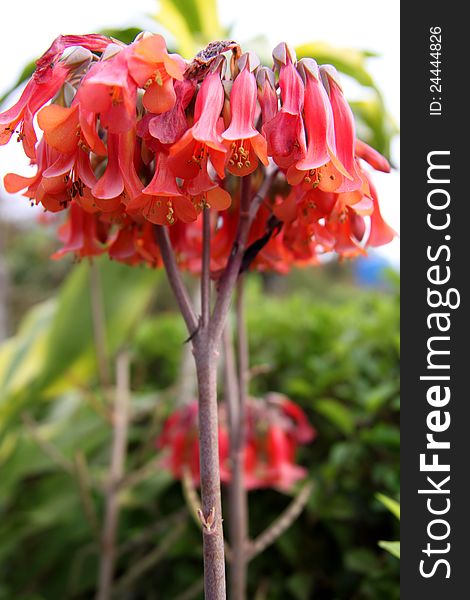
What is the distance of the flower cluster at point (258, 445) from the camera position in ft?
4.81

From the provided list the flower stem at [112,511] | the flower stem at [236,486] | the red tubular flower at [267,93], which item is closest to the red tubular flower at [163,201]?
the red tubular flower at [267,93]

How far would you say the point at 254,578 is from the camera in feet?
5.35

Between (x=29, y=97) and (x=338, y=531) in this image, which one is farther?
(x=338, y=531)

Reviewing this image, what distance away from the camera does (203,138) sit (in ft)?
1.79

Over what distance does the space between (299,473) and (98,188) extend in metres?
1.08

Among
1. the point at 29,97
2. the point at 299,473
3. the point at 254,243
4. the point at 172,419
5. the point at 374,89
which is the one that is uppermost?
the point at 374,89

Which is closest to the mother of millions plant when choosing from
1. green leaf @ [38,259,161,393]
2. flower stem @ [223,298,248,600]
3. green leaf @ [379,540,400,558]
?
green leaf @ [379,540,400,558]

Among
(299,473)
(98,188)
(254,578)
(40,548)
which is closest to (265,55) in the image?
(98,188)

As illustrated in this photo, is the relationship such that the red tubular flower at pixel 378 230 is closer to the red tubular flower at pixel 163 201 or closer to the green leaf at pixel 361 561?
the red tubular flower at pixel 163 201

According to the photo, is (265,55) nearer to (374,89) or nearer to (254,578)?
(374,89)

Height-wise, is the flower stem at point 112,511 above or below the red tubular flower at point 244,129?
below

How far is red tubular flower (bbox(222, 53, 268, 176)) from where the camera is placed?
56 centimetres

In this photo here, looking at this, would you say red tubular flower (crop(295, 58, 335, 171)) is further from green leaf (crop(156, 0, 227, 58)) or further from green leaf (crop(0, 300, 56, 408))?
green leaf (crop(0, 300, 56, 408))

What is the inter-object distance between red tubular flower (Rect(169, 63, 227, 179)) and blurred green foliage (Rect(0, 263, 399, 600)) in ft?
2.96
